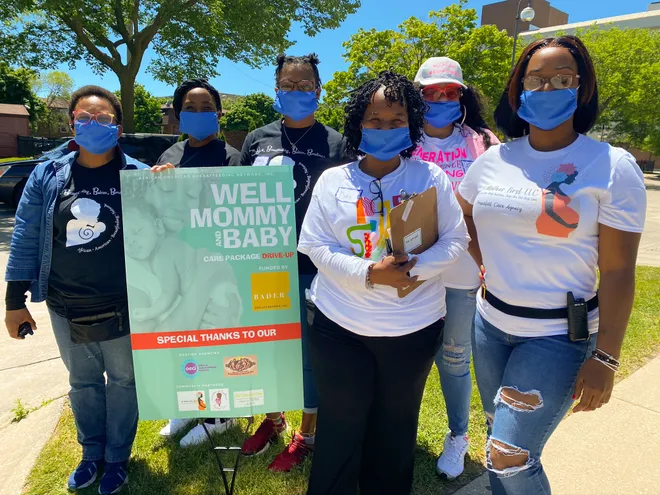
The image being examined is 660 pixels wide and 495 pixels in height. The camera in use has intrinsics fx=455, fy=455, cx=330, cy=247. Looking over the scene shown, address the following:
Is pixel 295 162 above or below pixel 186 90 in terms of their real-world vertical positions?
below

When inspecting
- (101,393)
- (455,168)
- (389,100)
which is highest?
(389,100)

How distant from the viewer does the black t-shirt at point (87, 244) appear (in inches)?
93.0

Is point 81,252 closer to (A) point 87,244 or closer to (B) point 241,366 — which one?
(A) point 87,244

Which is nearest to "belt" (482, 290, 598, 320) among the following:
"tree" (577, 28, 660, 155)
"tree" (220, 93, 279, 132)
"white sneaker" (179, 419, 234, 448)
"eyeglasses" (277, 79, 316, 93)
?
"eyeglasses" (277, 79, 316, 93)

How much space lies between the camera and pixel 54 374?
3924 millimetres

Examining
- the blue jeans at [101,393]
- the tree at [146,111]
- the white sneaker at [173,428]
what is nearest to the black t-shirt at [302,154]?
the blue jeans at [101,393]

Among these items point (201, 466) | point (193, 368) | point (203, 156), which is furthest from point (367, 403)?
point (203, 156)

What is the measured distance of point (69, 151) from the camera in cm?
263

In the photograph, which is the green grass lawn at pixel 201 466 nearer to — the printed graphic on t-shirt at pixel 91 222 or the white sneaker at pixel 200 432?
the white sneaker at pixel 200 432

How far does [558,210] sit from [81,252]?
2258 millimetres

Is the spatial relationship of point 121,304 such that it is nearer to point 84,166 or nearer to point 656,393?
point 84,166

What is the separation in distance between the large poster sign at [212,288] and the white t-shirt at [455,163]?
0.85 metres

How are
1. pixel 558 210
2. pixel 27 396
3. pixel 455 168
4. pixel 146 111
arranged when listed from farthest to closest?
pixel 146 111 < pixel 27 396 < pixel 455 168 < pixel 558 210

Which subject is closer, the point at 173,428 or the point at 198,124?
the point at 198,124
